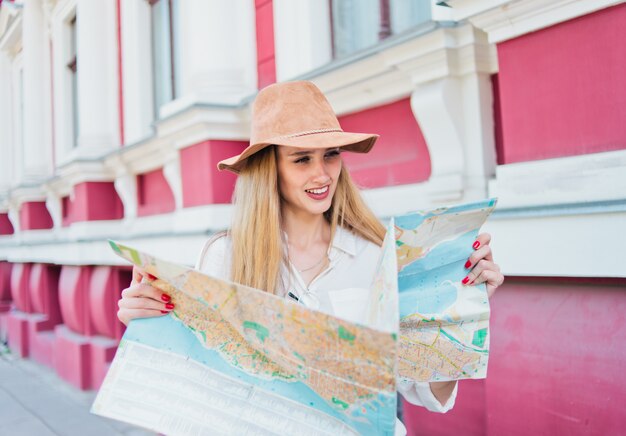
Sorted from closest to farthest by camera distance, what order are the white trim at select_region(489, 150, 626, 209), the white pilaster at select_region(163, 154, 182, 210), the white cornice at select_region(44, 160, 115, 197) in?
the white trim at select_region(489, 150, 626, 209)
the white pilaster at select_region(163, 154, 182, 210)
the white cornice at select_region(44, 160, 115, 197)

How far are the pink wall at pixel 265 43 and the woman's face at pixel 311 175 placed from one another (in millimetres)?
2238

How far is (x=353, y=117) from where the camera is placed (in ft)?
9.41

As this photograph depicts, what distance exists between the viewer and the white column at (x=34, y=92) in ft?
24.5

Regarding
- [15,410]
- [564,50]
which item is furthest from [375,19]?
[15,410]

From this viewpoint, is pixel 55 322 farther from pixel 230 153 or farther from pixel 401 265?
pixel 401 265

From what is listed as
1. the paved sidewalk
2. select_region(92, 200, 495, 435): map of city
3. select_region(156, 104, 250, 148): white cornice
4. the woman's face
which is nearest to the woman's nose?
the woman's face

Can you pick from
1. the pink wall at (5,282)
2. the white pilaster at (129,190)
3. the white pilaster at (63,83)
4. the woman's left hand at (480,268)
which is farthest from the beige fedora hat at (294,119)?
the pink wall at (5,282)

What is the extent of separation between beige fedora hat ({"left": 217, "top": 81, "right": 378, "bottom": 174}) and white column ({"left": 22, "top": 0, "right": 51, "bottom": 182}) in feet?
23.6

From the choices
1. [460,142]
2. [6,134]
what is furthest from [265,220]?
[6,134]

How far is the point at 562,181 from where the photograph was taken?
5.83 ft

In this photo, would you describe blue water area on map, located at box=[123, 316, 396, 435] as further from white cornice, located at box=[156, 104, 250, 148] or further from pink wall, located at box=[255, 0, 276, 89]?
pink wall, located at box=[255, 0, 276, 89]

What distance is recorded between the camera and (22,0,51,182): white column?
7461 millimetres

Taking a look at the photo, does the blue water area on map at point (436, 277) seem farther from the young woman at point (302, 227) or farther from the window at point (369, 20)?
the window at point (369, 20)

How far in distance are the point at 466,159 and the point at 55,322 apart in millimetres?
6573
